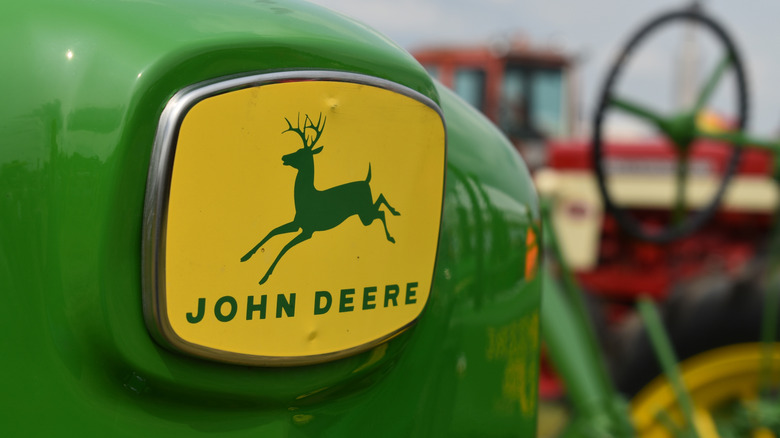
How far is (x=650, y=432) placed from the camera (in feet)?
8.55

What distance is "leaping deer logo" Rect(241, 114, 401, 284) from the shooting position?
648 mm

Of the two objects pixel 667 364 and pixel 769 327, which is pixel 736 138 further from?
pixel 667 364

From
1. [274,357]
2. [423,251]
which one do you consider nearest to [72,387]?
[274,357]

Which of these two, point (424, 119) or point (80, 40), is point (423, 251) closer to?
point (424, 119)

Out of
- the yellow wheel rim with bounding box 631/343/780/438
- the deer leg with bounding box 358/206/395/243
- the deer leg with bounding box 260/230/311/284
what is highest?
the deer leg with bounding box 358/206/395/243

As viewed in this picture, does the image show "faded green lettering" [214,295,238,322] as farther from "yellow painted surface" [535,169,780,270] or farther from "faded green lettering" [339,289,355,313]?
"yellow painted surface" [535,169,780,270]

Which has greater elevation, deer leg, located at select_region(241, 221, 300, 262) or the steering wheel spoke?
the steering wheel spoke

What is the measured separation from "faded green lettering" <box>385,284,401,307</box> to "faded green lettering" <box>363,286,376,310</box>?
14 millimetres

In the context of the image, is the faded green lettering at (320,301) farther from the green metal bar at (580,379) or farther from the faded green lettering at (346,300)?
the green metal bar at (580,379)

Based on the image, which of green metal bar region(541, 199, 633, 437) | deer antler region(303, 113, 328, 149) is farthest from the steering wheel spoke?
deer antler region(303, 113, 328, 149)

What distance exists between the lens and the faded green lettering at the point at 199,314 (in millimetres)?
605

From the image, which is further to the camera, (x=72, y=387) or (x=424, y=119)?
(x=424, y=119)

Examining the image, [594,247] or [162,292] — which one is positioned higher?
[162,292]

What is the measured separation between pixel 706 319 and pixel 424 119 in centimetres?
241
